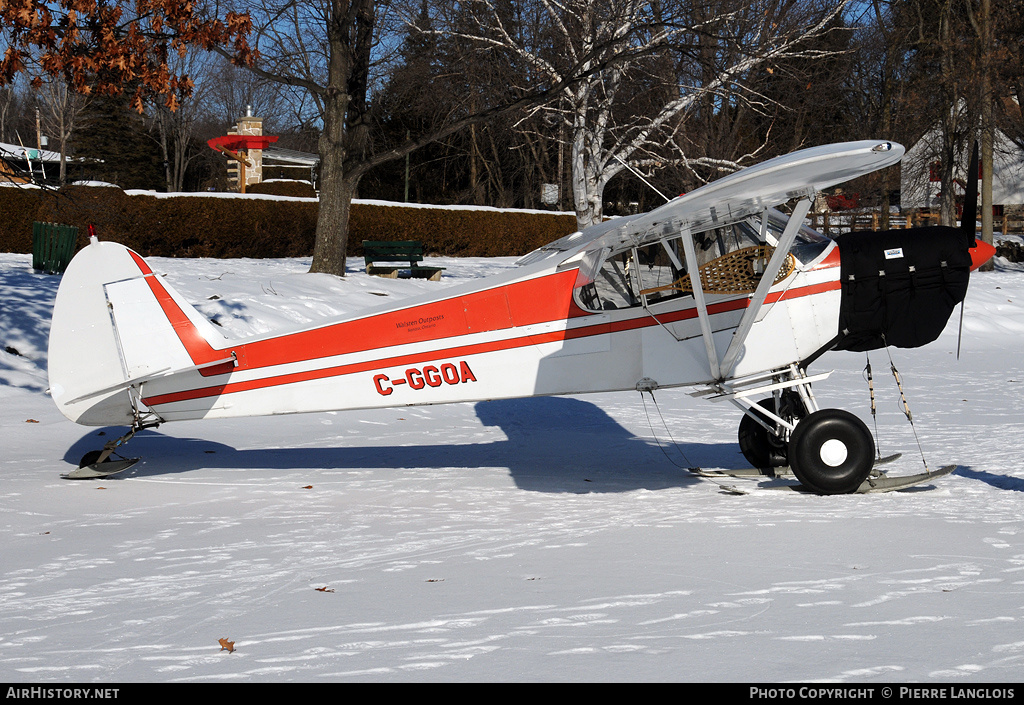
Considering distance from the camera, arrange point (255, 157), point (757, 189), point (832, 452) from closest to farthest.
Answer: point (757, 189)
point (832, 452)
point (255, 157)

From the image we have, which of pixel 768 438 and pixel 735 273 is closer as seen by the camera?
pixel 735 273

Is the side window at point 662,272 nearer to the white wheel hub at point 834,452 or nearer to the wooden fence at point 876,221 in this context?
the white wheel hub at point 834,452

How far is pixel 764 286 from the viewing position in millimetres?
5832

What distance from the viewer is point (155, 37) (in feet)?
31.0

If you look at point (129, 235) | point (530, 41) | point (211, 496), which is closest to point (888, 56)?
point (530, 41)

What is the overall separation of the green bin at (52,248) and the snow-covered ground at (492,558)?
6.74m

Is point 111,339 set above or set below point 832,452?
above

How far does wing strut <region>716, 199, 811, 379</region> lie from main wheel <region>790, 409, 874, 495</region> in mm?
661

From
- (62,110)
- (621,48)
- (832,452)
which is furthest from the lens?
(62,110)

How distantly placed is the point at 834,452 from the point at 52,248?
1379 centimetres

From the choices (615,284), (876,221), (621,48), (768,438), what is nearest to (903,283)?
(768,438)

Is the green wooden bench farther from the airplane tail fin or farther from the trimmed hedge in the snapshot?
the airplane tail fin

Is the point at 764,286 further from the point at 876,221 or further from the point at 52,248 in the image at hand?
the point at 876,221

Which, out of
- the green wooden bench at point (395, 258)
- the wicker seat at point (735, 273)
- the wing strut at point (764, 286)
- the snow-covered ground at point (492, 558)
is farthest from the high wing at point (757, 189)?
the green wooden bench at point (395, 258)
